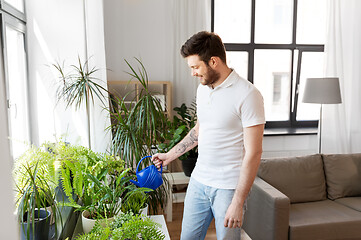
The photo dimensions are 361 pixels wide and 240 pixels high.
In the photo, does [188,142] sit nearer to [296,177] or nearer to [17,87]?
[17,87]

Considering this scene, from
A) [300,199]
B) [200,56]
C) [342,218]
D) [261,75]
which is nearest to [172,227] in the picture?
[300,199]

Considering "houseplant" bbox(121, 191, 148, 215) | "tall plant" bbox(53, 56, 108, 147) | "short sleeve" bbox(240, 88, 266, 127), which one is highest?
"tall plant" bbox(53, 56, 108, 147)

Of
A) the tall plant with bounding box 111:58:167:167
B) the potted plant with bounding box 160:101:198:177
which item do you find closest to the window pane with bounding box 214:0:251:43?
the potted plant with bounding box 160:101:198:177

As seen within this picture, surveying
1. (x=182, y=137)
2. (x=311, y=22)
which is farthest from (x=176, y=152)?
(x=311, y=22)

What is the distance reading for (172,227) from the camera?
10.3ft

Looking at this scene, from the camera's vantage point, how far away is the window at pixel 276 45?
14.3ft

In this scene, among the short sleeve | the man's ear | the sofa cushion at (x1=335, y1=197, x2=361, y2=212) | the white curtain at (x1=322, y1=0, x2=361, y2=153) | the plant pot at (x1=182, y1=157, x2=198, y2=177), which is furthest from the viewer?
the white curtain at (x1=322, y1=0, x2=361, y2=153)

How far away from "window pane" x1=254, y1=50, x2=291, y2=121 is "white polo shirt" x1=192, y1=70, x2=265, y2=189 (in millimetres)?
2912

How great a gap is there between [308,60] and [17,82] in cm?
370

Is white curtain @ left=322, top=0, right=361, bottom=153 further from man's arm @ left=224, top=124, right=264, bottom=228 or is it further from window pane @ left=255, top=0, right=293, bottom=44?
man's arm @ left=224, top=124, right=264, bottom=228

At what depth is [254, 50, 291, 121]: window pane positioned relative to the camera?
14.7 feet

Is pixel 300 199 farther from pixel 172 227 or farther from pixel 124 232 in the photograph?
pixel 124 232

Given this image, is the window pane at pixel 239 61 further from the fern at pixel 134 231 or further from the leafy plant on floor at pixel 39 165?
the fern at pixel 134 231

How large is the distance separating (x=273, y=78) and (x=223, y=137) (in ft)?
10.2
